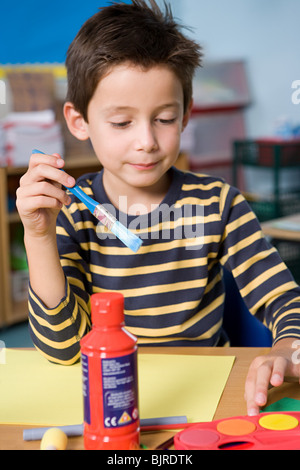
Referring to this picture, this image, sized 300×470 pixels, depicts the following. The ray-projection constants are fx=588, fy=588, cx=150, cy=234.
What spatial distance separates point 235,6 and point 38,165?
3.68 metres

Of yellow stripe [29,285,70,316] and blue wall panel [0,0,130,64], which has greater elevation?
blue wall panel [0,0,130,64]

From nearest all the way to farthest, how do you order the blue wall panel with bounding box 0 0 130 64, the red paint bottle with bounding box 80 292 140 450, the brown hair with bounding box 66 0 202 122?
the red paint bottle with bounding box 80 292 140 450 → the brown hair with bounding box 66 0 202 122 → the blue wall panel with bounding box 0 0 130 64

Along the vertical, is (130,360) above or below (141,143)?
below

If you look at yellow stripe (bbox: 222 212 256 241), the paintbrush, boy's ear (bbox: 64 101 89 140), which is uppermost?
boy's ear (bbox: 64 101 89 140)

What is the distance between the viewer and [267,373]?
72 cm

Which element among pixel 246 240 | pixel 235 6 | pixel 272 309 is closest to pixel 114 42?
pixel 246 240

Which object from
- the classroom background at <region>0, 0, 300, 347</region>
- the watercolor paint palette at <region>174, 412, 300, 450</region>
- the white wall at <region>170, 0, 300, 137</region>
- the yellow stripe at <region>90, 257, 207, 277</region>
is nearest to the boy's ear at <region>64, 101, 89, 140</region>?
the yellow stripe at <region>90, 257, 207, 277</region>

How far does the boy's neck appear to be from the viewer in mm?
1075

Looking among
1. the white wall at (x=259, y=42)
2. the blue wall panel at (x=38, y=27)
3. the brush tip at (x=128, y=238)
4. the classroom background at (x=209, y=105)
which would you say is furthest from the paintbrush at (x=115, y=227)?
the white wall at (x=259, y=42)

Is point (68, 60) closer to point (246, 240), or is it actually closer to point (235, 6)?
point (246, 240)

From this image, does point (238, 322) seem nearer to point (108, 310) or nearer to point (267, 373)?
point (267, 373)

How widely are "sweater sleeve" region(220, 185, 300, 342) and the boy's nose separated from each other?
227 mm

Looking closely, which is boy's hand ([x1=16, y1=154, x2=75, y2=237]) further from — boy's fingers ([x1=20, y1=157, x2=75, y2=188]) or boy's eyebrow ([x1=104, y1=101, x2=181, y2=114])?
boy's eyebrow ([x1=104, y1=101, x2=181, y2=114])

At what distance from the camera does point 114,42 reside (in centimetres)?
96
